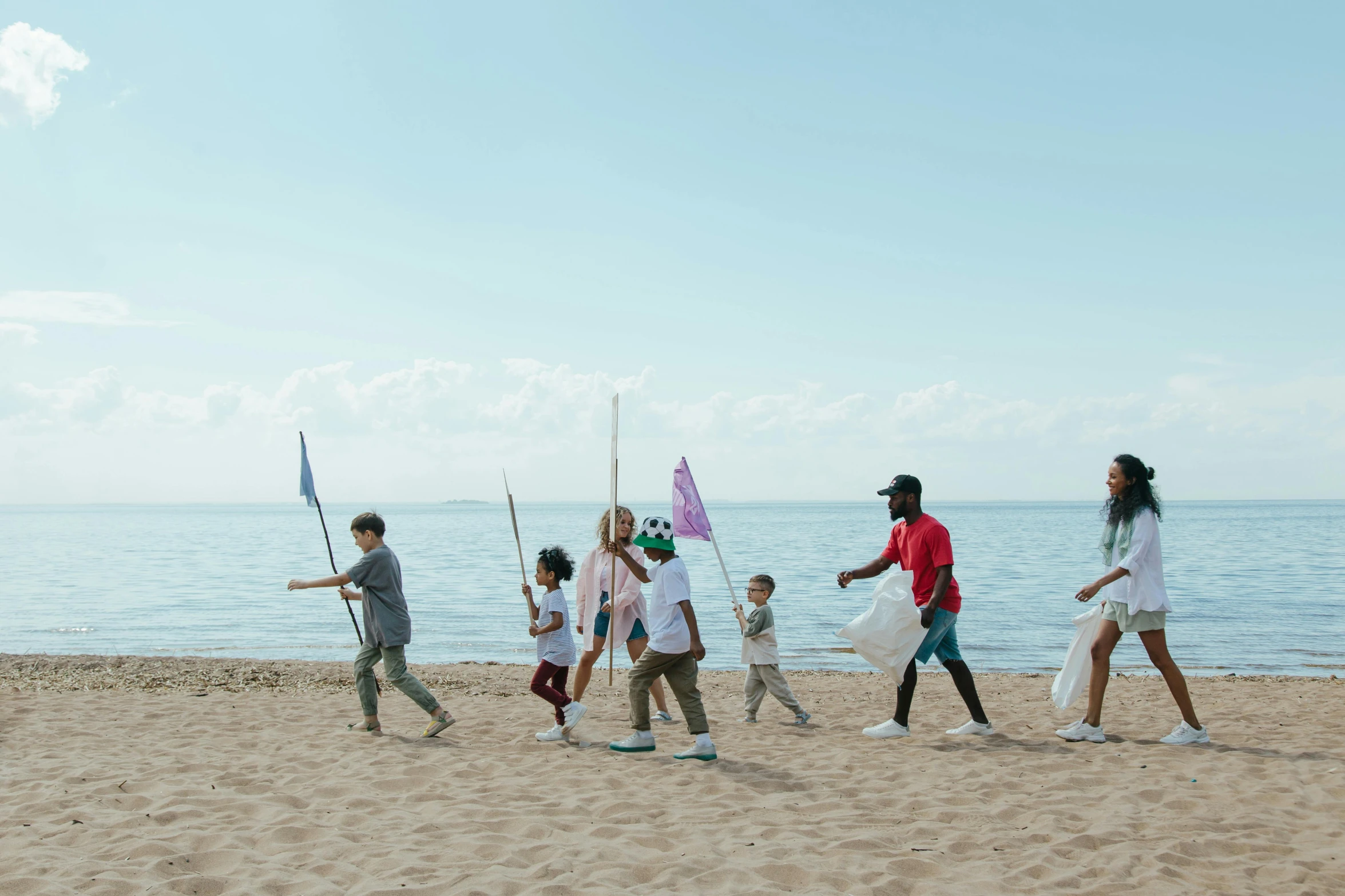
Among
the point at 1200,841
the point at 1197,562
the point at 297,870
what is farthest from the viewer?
the point at 1197,562

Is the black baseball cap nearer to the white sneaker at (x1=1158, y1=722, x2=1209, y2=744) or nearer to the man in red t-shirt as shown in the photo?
the man in red t-shirt

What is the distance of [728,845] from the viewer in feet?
14.1

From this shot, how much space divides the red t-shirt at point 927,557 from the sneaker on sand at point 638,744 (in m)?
2.16

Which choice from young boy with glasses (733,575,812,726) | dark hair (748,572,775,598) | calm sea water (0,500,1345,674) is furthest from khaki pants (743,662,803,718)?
calm sea water (0,500,1345,674)

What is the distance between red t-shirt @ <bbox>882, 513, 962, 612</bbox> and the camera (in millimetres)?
6395

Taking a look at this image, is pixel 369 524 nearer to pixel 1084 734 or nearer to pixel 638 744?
pixel 638 744

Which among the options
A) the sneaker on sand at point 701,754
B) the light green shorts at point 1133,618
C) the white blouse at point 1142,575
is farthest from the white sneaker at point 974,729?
the sneaker on sand at point 701,754

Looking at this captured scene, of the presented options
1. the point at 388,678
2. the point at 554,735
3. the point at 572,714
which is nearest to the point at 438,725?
the point at 388,678

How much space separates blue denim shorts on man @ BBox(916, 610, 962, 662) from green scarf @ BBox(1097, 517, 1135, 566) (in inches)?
45.2

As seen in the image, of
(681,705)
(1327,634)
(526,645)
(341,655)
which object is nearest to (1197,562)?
(1327,634)

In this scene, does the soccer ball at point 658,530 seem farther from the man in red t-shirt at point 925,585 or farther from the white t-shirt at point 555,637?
the man in red t-shirt at point 925,585

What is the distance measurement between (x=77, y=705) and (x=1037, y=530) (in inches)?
2747

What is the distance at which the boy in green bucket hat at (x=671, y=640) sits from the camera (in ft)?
19.5

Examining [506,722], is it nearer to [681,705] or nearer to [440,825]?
[681,705]
